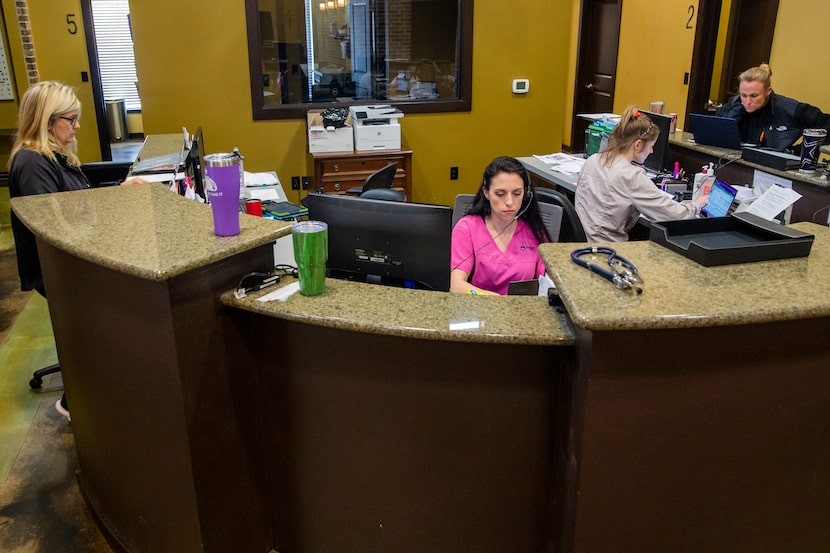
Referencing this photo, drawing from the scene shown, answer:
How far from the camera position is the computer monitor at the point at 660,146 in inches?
163

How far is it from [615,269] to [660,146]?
2.97 metres

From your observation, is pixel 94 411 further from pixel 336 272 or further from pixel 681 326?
pixel 681 326

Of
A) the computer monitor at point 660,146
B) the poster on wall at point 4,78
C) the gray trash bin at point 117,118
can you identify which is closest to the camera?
the computer monitor at point 660,146

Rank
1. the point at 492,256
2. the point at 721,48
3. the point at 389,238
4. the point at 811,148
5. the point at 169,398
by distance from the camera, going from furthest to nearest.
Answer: the point at 721,48 → the point at 811,148 → the point at 492,256 → the point at 389,238 → the point at 169,398

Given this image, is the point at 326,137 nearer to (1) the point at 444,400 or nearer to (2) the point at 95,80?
(2) the point at 95,80

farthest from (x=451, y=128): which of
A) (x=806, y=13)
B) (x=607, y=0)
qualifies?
(x=806, y=13)

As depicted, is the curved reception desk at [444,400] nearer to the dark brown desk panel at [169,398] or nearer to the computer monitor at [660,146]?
the dark brown desk panel at [169,398]

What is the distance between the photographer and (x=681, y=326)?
1.36 metres

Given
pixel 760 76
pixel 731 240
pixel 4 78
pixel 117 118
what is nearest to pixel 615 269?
pixel 731 240

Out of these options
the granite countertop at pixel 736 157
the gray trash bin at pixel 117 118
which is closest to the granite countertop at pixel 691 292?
the granite countertop at pixel 736 157

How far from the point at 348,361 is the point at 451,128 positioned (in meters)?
4.66

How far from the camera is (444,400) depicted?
5.56 ft

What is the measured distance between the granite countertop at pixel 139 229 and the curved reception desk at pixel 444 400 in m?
0.01

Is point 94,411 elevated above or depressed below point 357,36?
below
